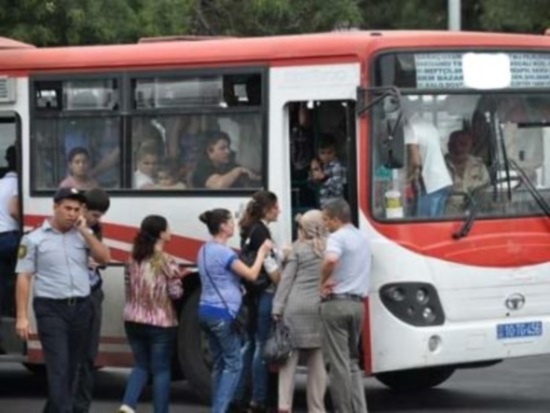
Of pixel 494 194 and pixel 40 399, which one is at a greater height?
pixel 494 194

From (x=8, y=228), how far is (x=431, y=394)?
4.07 meters

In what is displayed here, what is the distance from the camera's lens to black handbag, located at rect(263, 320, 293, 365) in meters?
14.2

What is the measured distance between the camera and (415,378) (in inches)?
650

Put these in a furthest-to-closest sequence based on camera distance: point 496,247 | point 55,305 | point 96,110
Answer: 1. point 96,110
2. point 496,247
3. point 55,305

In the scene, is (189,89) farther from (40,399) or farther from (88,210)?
(40,399)

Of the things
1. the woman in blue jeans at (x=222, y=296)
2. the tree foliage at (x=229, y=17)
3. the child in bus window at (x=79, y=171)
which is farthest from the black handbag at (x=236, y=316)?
the tree foliage at (x=229, y=17)

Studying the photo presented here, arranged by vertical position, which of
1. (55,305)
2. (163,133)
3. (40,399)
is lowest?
(40,399)

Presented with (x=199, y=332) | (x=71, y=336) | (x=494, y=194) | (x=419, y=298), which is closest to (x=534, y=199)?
(x=494, y=194)

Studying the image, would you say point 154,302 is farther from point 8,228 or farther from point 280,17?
point 280,17

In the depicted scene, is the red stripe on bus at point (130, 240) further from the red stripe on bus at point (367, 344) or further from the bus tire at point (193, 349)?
the red stripe on bus at point (367, 344)

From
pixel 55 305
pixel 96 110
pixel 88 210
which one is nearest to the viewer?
pixel 55 305

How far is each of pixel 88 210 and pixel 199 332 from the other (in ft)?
6.88

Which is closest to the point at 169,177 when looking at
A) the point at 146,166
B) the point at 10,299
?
the point at 146,166

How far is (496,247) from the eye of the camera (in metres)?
14.8
